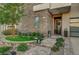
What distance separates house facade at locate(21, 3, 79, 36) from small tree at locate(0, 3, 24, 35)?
125mm

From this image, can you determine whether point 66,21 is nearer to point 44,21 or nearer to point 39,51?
point 44,21

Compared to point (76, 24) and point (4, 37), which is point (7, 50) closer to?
point (4, 37)

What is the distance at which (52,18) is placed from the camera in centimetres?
419

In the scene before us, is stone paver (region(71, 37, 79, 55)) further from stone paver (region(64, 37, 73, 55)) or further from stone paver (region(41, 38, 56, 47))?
stone paver (region(41, 38, 56, 47))

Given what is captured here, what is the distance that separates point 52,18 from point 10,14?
66 cm

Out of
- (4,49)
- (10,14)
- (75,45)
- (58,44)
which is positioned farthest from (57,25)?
(4,49)

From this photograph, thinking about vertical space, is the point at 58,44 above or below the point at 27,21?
below

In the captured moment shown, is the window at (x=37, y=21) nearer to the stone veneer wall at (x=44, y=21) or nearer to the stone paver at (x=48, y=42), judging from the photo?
the stone veneer wall at (x=44, y=21)

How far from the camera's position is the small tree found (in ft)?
13.7

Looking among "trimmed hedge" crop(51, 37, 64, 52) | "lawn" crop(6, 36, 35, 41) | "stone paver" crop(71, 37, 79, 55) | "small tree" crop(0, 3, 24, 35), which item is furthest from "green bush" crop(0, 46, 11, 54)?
"stone paver" crop(71, 37, 79, 55)

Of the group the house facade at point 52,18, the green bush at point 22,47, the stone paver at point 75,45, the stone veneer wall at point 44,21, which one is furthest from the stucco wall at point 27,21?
the stone paver at point 75,45

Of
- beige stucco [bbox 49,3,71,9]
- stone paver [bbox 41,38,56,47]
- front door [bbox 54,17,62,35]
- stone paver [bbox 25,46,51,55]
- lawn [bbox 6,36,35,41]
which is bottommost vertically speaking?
stone paver [bbox 25,46,51,55]
